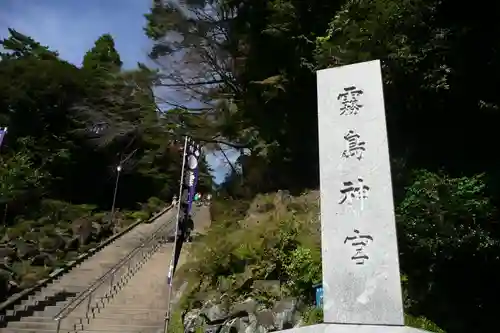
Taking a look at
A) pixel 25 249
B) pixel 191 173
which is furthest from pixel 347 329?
pixel 25 249

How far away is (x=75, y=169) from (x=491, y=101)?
21.8 m

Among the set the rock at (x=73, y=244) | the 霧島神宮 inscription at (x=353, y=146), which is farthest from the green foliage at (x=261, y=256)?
the rock at (x=73, y=244)

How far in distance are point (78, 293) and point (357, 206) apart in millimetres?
9977

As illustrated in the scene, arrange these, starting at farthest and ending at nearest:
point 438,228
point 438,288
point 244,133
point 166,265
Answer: point 244,133
point 166,265
point 438,288
point 438,228

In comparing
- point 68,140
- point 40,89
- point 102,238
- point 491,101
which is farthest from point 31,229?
point 491,101

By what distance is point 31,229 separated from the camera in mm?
18281

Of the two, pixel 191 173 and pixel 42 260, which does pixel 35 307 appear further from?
pixel 191 173

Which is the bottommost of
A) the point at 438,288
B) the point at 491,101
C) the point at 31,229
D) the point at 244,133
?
the point at 438,288

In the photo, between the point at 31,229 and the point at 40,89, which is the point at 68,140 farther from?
the point at 31,229

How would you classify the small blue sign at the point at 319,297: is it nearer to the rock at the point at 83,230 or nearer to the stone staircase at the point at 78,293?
the stone staircase at the point at 78,293

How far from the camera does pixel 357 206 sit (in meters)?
4.95

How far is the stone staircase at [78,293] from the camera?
33.5ft

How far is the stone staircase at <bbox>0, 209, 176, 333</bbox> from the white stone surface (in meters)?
7.30

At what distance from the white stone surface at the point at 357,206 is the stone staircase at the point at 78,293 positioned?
7.30 metres
